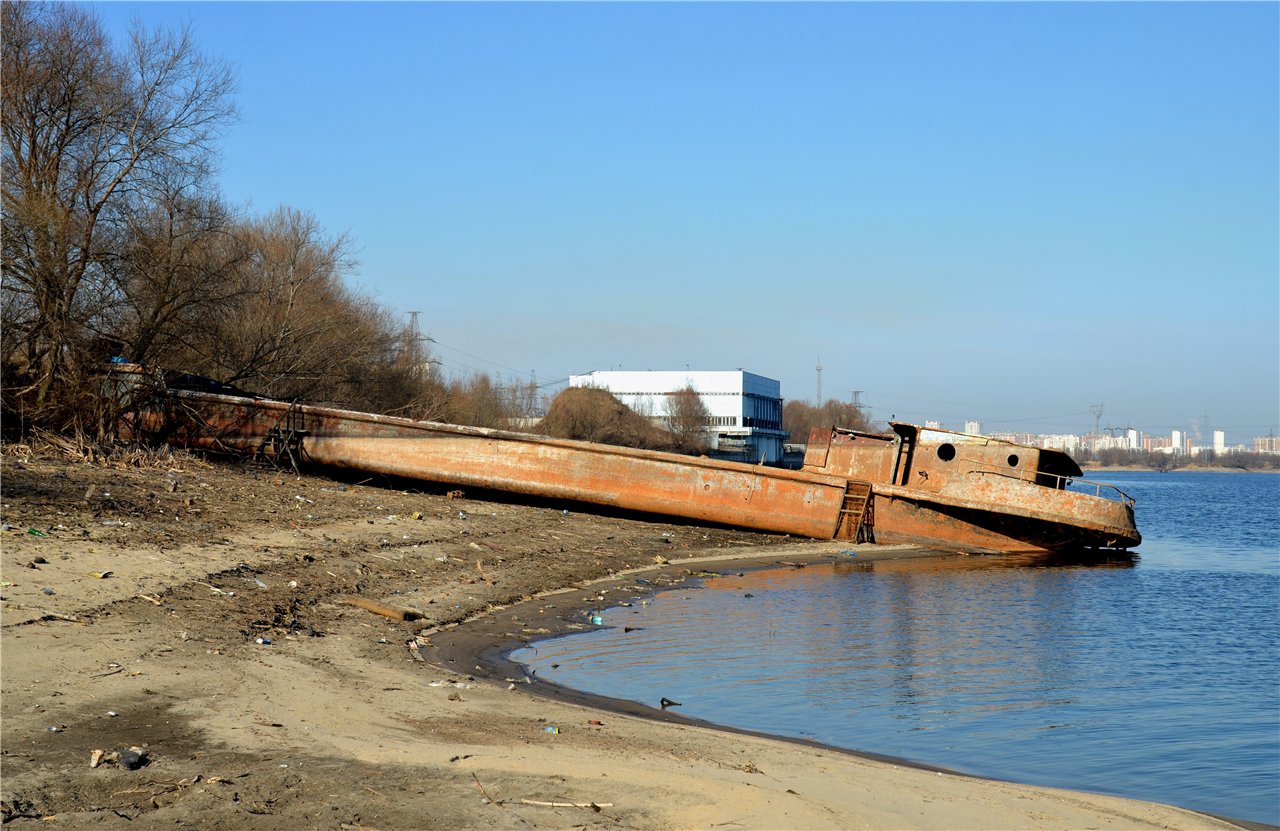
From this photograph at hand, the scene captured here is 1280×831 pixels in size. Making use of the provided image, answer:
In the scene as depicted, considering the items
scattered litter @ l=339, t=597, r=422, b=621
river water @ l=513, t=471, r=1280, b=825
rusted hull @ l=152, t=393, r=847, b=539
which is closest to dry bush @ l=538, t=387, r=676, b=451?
rusted hull @ l=152, t=393, r=847, b=539

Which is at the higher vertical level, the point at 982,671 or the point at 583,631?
the point at 583,631

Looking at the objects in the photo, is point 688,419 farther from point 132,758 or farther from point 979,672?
point 132,758

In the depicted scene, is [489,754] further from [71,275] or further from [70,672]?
[71,275]

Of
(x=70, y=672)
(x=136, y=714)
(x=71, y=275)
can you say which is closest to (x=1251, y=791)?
(x=136, y=714)

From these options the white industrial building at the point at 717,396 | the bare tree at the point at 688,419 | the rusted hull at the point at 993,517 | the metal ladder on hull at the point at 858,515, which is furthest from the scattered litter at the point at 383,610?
the white industrial building at the point at 717,396

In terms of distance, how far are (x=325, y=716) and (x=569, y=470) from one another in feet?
49.0

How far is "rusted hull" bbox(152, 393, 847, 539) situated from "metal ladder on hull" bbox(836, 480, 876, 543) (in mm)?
146

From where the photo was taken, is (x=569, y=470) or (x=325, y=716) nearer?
(x=325, y=716)

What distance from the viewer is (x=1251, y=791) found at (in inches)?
292

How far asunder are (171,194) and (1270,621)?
20.7 m

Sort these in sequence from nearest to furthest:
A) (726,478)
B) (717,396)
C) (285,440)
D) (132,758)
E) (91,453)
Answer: (132,758), (91,453), (285,440), (726,478), (717,396)

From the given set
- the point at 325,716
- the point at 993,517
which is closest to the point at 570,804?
the point at 325,716

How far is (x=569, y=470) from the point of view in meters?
21.6

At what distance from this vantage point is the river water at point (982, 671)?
800cm
